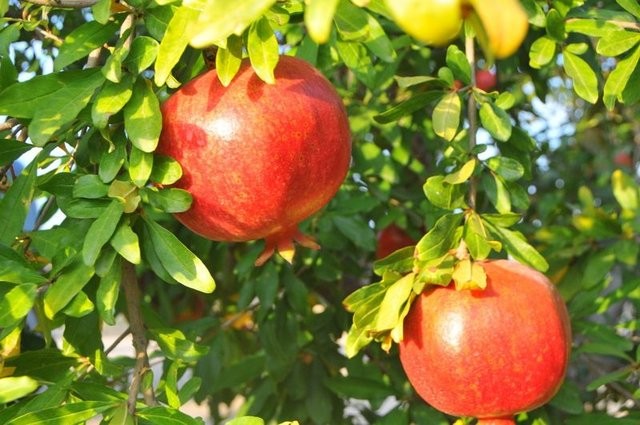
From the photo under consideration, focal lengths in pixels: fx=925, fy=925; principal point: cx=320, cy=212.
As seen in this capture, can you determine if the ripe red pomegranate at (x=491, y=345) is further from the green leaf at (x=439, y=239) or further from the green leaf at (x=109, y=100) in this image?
the green leaf at (x=109, y=100)

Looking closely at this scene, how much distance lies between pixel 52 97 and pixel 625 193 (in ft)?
4.41

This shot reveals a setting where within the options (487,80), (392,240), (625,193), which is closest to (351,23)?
(392,240)

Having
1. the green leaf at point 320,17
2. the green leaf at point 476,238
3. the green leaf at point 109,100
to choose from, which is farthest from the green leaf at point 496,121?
the green leaf at point 320,17

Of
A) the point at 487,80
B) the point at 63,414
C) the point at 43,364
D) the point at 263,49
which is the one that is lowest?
the point at 487,80

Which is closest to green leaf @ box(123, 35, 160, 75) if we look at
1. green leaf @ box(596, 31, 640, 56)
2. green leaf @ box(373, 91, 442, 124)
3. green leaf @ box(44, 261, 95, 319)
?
green leaf @ box(44, 261, 95, 319)

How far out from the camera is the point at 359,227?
1.82 m

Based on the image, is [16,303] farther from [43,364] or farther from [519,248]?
[519,248]

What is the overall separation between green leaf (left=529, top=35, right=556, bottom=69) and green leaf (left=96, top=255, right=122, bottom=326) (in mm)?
677

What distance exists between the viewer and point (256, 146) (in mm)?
922

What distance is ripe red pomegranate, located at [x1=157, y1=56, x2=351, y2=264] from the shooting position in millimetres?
927

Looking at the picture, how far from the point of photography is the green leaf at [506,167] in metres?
1.22

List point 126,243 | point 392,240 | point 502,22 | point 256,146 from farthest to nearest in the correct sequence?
1. point 392,240
2. point 126,243
3. point 256,146
4. point 502,22

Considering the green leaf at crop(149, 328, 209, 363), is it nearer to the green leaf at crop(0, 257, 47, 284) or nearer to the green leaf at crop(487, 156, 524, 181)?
the green leaf at crop(0, 257, 47, 284)

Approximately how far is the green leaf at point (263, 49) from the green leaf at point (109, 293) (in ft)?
1.00
